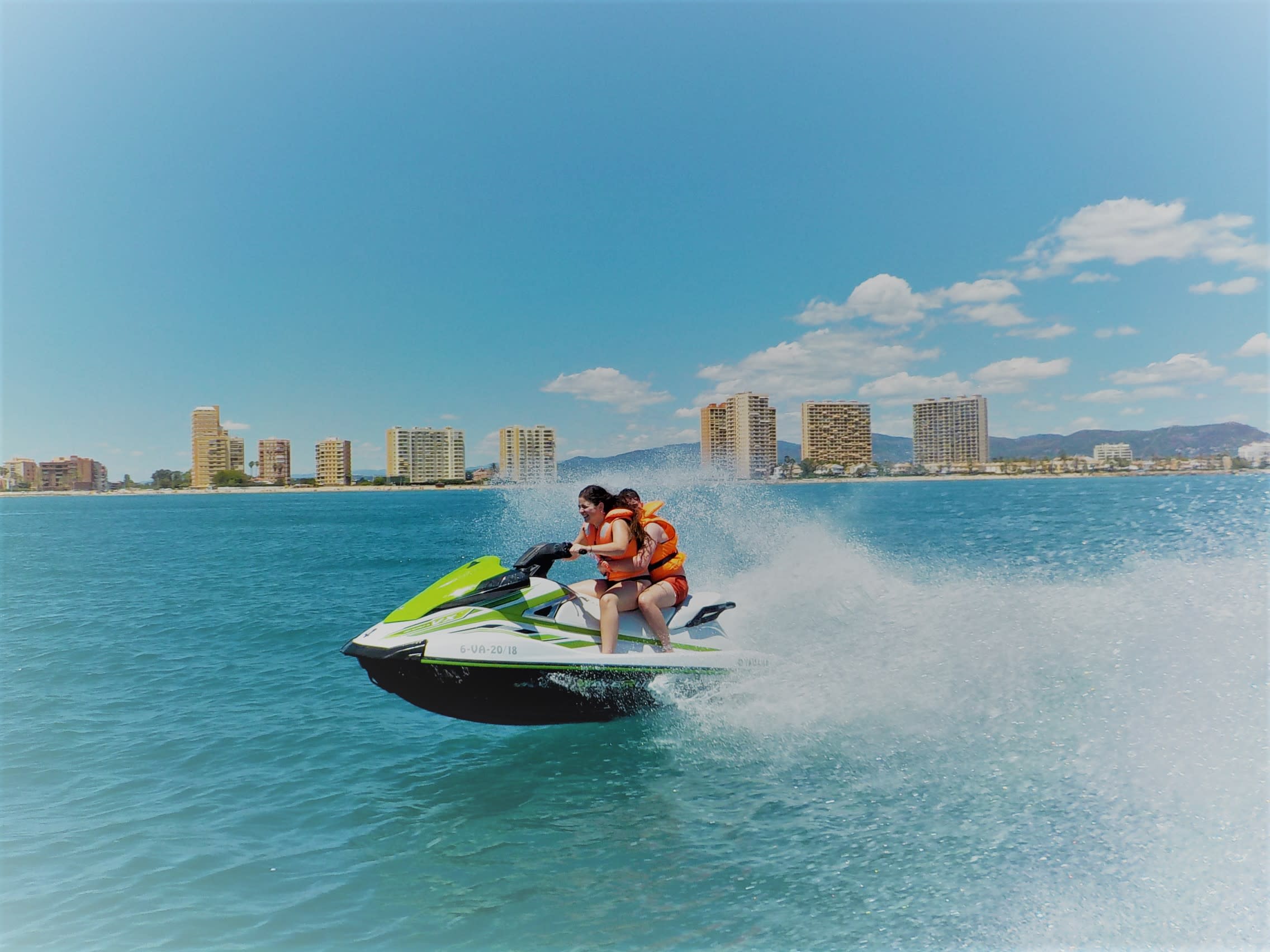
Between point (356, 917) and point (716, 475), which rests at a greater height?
point (716, 475)

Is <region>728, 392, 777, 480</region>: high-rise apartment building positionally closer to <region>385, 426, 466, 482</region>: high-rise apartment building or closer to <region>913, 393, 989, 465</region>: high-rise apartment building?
<region>913, 393, 989, 465</region>: high-rise apartment building

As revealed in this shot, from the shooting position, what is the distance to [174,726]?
796 cm

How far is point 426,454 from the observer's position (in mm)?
190250

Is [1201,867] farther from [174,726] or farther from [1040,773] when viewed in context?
[174,726]

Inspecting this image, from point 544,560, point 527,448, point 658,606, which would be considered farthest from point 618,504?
point 527,448

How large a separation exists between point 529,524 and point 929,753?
1117 inches

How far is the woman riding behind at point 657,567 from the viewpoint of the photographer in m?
6.38

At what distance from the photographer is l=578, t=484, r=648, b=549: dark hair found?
20.9 feet

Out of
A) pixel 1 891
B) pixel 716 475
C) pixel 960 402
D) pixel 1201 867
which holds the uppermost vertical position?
pixel 960 402

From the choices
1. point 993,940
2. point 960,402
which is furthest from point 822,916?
point 960,402

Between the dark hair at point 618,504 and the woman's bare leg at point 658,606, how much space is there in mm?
398

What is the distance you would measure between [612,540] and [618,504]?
319mm

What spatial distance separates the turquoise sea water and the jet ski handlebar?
5.31 feet

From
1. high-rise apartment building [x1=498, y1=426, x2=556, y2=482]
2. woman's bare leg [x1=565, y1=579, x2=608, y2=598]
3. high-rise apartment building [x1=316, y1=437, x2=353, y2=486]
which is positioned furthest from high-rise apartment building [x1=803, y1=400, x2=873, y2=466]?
woman's bare leg [x1=565, y1=579, x2=608, y2=598]
